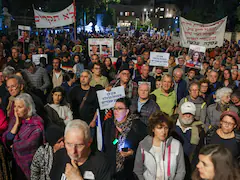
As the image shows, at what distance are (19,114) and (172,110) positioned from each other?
120 inches

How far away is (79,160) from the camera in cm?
270

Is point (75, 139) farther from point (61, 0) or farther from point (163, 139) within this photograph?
point (61, 0)

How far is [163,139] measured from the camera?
11.4ft

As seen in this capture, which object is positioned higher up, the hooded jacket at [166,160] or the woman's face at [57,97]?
the woman's face at [57,97]

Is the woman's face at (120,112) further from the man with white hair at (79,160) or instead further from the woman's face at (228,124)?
the woman's face at (228,124)

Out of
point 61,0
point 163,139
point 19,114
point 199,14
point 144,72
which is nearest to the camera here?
point 163,139

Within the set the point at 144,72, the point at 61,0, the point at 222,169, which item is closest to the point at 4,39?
the point at 144,72

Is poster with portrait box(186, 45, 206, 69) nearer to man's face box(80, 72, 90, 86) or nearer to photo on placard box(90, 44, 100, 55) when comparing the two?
photo on placard box(90, 44, 100, 55)

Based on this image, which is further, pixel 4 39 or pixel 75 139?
pixel 4 39

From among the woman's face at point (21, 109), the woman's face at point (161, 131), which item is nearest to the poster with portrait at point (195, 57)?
the woman's face at point (161, 131)

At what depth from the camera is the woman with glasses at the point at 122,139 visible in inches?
153

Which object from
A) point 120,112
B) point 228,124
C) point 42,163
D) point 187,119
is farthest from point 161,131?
point 42,163

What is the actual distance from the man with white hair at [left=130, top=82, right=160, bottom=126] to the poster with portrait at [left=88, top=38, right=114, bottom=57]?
4766 millimetres

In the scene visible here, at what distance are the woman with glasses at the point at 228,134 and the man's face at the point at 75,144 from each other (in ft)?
7.14
